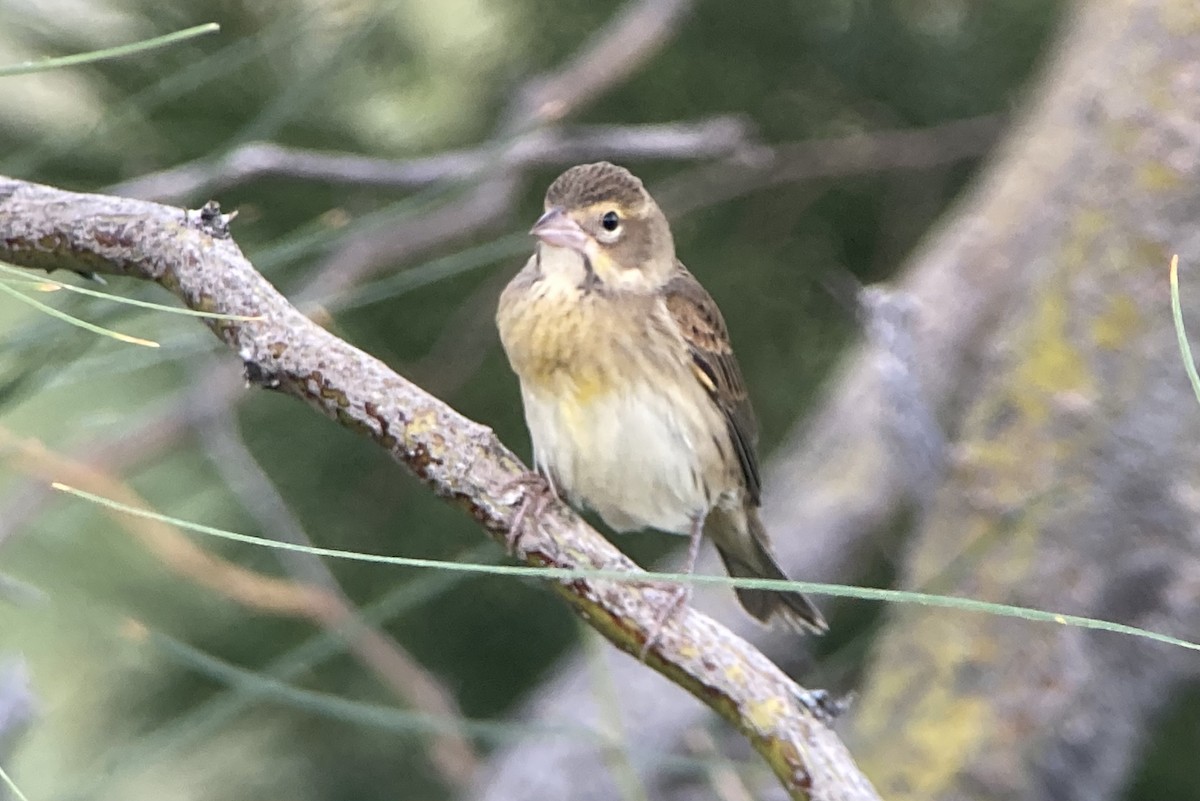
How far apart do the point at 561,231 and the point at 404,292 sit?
53cm

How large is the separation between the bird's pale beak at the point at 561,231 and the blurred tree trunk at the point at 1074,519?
0.67m

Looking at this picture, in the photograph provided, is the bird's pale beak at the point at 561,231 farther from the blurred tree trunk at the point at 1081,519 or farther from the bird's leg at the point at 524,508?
the bird's leg at the point at 524,508

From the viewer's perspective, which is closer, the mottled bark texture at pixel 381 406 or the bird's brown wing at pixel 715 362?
the mottled bark texture at pixel 381 406

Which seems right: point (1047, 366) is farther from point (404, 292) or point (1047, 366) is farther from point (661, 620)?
point (661, 620)

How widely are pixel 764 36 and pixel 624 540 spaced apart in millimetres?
1092

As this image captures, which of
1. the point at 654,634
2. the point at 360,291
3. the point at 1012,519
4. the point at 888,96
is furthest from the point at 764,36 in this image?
the point at 654,634

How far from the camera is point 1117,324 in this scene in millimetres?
2531

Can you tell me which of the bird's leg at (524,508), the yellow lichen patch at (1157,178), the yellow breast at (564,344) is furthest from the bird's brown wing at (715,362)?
the bird's leg at (524,508)

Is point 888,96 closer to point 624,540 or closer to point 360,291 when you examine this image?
point 624,540

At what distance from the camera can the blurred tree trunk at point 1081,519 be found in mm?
2439

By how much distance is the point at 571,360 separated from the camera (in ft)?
7.90

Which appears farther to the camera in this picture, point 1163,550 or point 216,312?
point 1163,550

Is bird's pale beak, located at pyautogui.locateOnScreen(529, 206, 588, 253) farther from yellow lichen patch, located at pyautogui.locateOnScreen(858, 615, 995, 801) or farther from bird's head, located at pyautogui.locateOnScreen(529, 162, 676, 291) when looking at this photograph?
yellow lichen patch, located at pyautogui.locateOnScreen(858, 615, 995, 801)

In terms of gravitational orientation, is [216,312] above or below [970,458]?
above
